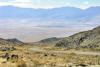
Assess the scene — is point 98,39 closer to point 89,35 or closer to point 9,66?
point 89,35

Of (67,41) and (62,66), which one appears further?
(67,41)

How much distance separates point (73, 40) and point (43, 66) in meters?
69.9

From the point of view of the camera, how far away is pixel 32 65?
60.4 ft

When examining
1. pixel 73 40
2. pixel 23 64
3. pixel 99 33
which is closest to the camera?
pixel 23 64

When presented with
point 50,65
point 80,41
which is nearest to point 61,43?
point 80,41

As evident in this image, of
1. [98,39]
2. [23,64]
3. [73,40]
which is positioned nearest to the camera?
[23,64]

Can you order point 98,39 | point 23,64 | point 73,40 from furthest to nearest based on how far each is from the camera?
point 73,40
point 98,39
point 23,64

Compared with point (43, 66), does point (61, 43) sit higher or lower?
lower

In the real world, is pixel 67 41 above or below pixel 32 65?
below

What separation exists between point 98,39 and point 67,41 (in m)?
19.3

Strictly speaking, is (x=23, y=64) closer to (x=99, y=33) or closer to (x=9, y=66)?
(x=9, y=66)

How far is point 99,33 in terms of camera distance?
3164 inches

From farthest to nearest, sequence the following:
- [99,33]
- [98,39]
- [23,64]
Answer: [99,33] → [98,39] → [23,64]

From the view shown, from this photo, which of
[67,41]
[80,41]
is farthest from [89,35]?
[67,41]
